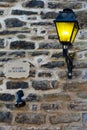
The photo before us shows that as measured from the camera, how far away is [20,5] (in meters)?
3.83

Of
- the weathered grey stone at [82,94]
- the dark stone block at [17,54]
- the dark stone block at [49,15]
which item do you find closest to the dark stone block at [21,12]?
the dark stone block at [49,15]

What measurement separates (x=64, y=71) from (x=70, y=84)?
0.50ft

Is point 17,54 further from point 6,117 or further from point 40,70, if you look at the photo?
point 6,117

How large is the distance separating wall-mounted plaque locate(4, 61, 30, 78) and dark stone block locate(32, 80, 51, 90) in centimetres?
12

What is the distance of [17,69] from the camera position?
3430mm

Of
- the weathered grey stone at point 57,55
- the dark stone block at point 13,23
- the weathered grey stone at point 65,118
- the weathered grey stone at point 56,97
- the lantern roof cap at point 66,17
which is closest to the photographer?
the lantern roof cap at point 66,17

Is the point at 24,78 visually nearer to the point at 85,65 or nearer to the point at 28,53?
the point at 28,53

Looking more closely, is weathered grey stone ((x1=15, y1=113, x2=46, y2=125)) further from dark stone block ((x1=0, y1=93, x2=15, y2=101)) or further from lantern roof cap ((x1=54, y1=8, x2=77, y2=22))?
lantern roof cap ((x1=54, y1=8, x2=77, y2=22))

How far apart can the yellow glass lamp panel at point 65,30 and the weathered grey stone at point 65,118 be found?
0.72m

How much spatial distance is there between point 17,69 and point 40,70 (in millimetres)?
228

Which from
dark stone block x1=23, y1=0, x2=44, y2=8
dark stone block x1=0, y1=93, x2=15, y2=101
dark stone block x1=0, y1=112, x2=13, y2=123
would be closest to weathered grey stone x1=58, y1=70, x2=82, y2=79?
dark stone block x1=0, y1=93, x2=15, y2=101

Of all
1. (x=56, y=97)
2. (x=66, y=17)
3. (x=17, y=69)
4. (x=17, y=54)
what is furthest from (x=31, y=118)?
(x=66, y=17)

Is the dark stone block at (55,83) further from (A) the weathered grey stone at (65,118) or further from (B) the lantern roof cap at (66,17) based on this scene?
(B) the lantern roof cap at (66,17)

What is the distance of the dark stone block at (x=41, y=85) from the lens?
3359mm
